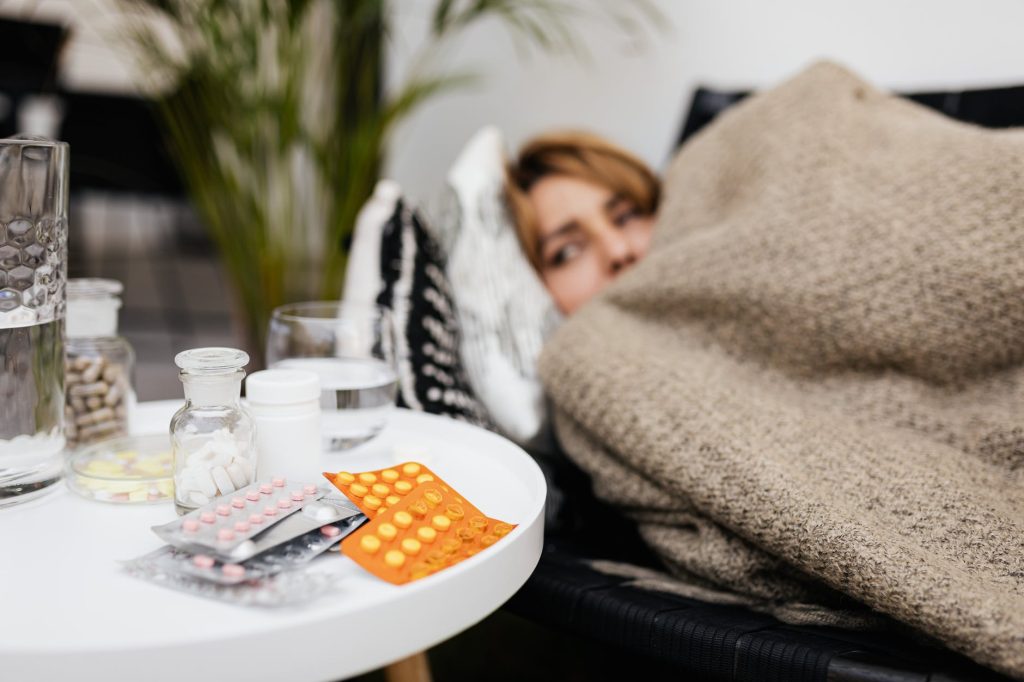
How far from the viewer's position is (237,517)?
0.53 m

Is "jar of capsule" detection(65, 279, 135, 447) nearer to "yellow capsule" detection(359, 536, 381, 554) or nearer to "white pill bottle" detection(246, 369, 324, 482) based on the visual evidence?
"white pill bottle" detection(246, 369, 324, 482)

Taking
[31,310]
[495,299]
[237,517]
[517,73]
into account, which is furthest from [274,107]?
[237,517]

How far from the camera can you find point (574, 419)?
90 centimetres

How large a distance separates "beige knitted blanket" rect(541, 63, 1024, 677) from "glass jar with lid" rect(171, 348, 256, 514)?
0.37 meters

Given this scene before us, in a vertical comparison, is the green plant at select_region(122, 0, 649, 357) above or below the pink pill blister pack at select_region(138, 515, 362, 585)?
above

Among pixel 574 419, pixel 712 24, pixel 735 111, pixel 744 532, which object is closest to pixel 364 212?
pixel 574 419

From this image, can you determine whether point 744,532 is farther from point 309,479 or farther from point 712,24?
point 712,24

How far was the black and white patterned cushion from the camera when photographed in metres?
0.98

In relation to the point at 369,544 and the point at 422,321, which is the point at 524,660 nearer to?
the point at 422,321

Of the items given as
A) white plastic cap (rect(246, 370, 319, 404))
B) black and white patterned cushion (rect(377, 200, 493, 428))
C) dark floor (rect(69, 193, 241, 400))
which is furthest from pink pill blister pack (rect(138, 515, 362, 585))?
dark floor (rect(69, 193, 241, 400))

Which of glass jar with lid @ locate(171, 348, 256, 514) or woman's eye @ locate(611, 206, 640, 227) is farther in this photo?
woman's eye @ locate(611, 206, 640, 227)

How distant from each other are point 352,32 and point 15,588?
55.9 inches

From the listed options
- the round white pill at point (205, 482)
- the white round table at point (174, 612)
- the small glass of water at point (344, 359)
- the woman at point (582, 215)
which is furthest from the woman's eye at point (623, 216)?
the round white pill at point (205, 482)

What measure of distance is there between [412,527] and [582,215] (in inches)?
29.4
